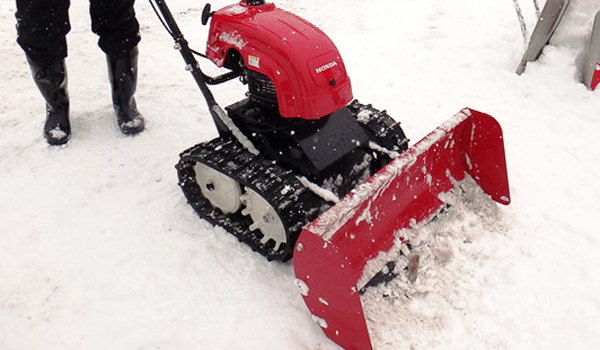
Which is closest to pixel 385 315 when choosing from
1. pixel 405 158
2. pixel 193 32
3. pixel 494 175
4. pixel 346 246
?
pixel 346 246

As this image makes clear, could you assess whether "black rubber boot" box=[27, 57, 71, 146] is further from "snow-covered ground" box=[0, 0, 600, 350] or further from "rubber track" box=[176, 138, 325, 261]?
"rubber track" box=[176, 138, 325, 261]

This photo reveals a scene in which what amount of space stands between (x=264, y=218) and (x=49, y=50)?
1959mm

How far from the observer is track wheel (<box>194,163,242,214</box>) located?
2769 mm

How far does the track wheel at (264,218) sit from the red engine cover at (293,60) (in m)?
0.48

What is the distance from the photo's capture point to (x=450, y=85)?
174 inches

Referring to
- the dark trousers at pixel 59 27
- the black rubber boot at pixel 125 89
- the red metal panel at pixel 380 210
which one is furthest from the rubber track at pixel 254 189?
the dark trousers at pixel 59 27

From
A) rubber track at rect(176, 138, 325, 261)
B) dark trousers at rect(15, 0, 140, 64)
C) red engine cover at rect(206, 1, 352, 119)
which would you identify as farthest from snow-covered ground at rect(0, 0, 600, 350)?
red engine cover at rect(206, 1, 352, 119)

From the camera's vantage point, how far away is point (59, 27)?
3.26 m

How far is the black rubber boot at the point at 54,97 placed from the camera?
343 cm

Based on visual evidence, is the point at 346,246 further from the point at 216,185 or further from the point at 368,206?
the point at 216,185

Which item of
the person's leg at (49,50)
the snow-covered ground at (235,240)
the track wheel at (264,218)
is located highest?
the person's leg at (49,50)

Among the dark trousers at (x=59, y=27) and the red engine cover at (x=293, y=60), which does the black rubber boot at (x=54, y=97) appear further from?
the red engine cover at (x=293, y=60)

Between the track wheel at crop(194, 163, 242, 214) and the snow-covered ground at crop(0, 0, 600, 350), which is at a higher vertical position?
the track wheel at crop(194, 163, 242, 214)

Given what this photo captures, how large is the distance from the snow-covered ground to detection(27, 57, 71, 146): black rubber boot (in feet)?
0.36
